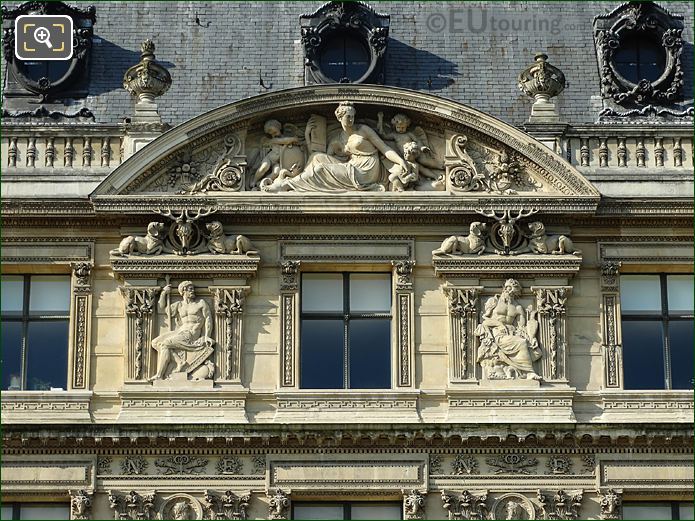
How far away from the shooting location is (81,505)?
3656 centimetres

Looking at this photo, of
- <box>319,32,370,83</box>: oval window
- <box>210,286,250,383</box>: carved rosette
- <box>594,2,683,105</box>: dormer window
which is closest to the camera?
<box>210,286,250,383</box>: carved rosette

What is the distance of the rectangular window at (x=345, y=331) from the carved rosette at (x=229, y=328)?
1102 mm

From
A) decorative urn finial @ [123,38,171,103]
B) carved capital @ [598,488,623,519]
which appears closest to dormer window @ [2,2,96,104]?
decorative urn finial @ [123,38,171,103]

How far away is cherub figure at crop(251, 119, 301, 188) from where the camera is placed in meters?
38.7

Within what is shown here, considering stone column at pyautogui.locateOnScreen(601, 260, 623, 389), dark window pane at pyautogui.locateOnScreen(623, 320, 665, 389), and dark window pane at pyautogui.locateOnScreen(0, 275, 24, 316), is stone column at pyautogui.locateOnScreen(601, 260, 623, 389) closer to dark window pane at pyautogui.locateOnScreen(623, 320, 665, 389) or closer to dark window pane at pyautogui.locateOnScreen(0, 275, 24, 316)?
dark window pane at pyautogui.locateOnScreen(623, 320, 665, 389)

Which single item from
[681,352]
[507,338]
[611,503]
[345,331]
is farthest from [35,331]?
[681,352]

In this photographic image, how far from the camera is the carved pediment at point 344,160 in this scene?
38.2m

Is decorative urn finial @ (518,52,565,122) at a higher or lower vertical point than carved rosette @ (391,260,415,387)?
higher

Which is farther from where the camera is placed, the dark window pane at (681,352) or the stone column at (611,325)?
the dark window pane at (681,352)

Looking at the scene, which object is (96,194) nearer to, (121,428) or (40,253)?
(40,253)

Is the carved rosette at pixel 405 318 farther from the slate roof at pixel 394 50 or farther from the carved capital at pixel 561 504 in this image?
the slate roof at pixel 394 50

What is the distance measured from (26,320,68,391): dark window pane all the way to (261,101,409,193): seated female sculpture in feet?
14.4

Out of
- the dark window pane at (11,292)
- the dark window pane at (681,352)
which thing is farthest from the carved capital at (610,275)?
the dark window pane at (11,292)

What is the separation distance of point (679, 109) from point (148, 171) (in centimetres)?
1001
